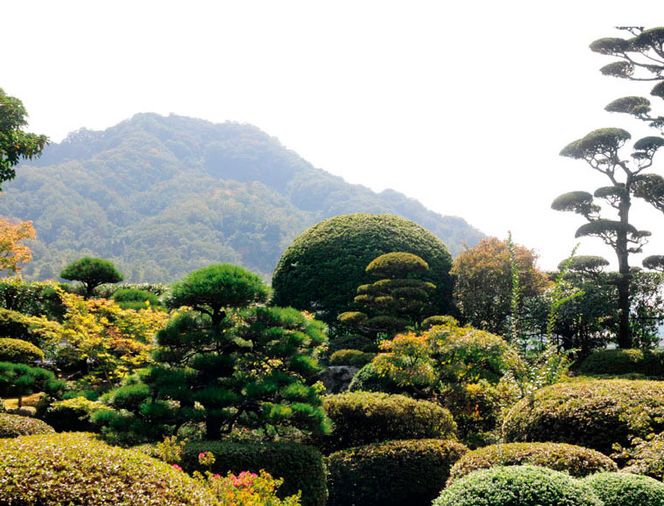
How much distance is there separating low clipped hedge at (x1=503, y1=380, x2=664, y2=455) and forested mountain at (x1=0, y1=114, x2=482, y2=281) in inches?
2124

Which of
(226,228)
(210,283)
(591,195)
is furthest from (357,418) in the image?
(226,228)

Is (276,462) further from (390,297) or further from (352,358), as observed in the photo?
(390,297)

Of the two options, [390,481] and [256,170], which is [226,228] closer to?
[256,170]

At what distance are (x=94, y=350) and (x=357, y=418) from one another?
17.4ft

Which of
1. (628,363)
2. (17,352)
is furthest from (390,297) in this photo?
(17,352)

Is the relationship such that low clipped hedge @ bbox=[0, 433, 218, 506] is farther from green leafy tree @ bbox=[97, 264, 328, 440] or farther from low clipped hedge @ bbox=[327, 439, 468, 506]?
low clipped hedge @ bbox=[327, 439, 468, 506]

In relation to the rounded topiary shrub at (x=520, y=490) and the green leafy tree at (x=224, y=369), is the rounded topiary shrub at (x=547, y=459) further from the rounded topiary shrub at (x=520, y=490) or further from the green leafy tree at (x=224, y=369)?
the green leafy tree at (x=224, y=369)

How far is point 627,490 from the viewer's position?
5145 millimetres

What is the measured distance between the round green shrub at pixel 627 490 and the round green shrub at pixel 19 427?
7748mm

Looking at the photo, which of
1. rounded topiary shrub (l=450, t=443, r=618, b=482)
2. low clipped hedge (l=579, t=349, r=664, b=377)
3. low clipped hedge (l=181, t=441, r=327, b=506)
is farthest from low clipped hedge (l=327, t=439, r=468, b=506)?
low clipped hedge (l=579, t=349, r=664, b=377)

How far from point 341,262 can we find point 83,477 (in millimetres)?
12388

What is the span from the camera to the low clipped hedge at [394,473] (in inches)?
307

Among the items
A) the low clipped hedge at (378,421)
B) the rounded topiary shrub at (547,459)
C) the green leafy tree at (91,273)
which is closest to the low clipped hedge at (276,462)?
the low clipped hedge at (378,421)

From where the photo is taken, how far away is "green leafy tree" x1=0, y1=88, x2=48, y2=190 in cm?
1312
